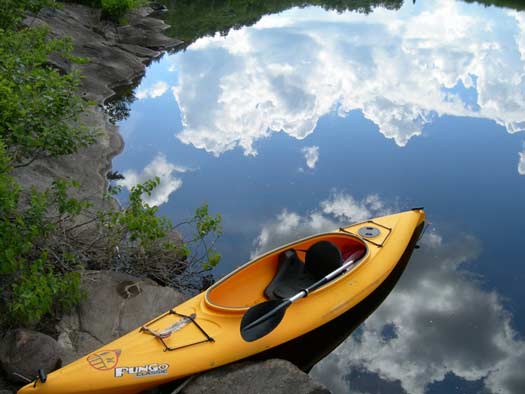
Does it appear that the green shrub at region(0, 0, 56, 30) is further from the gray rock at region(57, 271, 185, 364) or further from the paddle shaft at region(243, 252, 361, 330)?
the paddle shaft at region(243, 252, 361, 330)

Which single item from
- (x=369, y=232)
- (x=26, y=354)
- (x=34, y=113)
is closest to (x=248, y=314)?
(x=26, y=354)

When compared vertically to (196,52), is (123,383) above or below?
above

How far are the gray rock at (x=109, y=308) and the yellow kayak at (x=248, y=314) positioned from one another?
53 cm

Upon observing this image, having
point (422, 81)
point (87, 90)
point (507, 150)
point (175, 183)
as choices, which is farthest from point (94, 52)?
point (507, 150)

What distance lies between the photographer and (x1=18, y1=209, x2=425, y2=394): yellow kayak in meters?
4.57

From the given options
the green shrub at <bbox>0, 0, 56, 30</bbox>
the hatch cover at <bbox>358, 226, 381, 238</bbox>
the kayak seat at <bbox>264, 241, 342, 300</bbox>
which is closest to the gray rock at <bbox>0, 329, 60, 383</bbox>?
the kayak seat at <bbox>264, 241, 342, 300</bbox>

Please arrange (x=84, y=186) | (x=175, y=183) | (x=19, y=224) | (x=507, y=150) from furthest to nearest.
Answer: (x=507, y=150) → (x=175, y=183) → (x=84, y=186) → (x=19, y=224)

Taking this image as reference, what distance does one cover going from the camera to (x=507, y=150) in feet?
35.2

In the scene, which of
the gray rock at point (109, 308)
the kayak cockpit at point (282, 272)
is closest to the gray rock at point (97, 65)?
the gray rock at point (109, 308)

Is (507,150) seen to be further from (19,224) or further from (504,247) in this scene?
(19,224)

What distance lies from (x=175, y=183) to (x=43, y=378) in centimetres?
549

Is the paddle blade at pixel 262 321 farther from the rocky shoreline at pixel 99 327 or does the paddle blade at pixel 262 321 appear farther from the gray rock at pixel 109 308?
the gray rock at pixel 109 308

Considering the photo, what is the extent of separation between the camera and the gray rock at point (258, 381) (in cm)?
458

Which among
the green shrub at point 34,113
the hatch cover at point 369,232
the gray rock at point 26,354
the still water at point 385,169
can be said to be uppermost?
the green shrub at point 34,113
